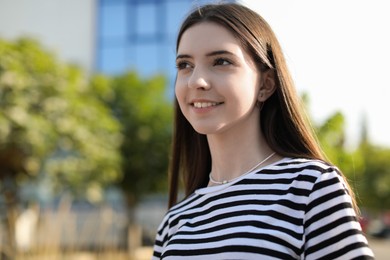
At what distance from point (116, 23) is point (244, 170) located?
20674 millimetres

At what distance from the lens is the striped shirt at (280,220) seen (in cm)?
132

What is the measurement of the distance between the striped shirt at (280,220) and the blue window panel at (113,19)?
2046 cm

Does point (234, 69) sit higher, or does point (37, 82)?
point (37, 82)

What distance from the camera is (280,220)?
4.53 ft

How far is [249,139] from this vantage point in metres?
1.60

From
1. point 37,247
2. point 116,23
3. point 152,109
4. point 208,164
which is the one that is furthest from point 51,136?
point 116,23

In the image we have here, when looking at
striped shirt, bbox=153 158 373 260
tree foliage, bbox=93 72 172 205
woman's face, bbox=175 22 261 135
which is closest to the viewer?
striped shirt, bbox=153 158 373 260

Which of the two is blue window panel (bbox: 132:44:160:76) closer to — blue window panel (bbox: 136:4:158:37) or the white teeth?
blue window panel (bbox: 136:4:158:37)

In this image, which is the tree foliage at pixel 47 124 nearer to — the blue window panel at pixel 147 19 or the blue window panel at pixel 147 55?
the blue window panel at pixel 147 55

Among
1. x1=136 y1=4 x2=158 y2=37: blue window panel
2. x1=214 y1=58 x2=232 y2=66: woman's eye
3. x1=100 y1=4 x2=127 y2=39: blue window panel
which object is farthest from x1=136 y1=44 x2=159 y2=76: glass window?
x1=214 y1=58 x2=232 y2=66: woman's eye

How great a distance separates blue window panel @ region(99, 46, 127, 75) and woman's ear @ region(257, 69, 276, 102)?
771 inches

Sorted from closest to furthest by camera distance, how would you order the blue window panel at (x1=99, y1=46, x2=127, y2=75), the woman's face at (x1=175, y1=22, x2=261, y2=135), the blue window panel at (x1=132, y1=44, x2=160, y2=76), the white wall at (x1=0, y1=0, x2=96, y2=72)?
the woman's face at (x1=175, y1=22, x2=261, y2=135), the white wall at (x1=0, y1=0, x2=96, y2=72), the blue window panel at (x1=99, y1=46, x2=127, y2=75), the blue window panel at (x1=132, y1=44, x2=160, y2=76)

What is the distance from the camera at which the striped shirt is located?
4.32 feet

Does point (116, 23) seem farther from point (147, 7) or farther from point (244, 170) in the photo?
point (244, 170)
